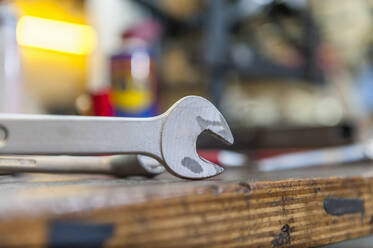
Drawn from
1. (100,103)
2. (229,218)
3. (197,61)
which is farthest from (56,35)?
(229,218)

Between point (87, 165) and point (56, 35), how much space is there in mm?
1084

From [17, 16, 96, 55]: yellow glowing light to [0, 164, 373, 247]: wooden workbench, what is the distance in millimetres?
1054

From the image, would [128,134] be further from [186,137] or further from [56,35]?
[56,35]

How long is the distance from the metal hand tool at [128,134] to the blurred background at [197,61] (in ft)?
1.28

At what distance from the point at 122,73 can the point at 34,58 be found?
1.51 ft

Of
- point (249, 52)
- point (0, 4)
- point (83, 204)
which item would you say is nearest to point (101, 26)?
point (249, 52)

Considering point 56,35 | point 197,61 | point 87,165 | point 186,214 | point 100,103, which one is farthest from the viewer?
point 197,61

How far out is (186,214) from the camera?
200mm

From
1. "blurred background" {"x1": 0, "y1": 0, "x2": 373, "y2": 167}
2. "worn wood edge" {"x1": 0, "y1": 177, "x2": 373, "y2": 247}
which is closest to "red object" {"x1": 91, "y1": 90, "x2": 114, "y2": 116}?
"blurred background" {"x1": 0, "y1": 0, "x2": 373, "y2": 167}

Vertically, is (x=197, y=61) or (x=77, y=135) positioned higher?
(x=197, y=61)

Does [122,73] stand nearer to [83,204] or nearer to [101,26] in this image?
[101,26]

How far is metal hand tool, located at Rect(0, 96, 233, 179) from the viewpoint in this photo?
9.2 inches

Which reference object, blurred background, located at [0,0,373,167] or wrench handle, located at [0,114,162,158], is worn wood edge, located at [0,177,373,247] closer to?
wrench handle, located at [0,114,162,158]

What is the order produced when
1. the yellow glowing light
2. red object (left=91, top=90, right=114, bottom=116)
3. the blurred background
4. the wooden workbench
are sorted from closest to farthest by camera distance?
the wooden workbench < red object (left=91, top=90, right=114, bottom=116) < the blurred background < the yellow glowing light
